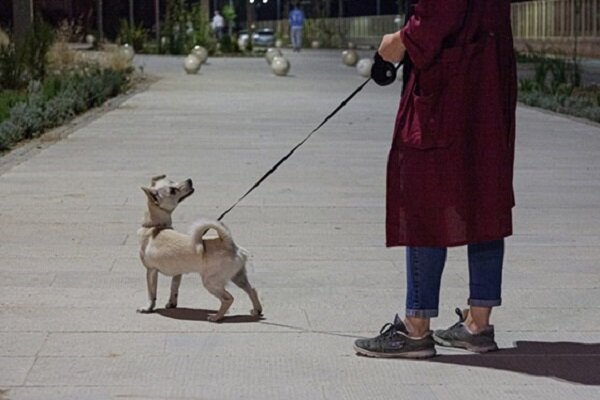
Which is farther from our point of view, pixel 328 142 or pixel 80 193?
pixel 328 142

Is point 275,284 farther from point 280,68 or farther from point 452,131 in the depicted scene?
point 280,68

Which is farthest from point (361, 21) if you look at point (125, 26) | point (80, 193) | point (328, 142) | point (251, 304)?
point (251, 304)

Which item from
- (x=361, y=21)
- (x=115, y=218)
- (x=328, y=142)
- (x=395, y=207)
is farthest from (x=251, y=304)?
(x=361, y=21)

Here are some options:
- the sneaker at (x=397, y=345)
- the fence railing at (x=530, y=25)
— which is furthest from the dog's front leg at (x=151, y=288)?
the fence railing at (x=530, y=25)

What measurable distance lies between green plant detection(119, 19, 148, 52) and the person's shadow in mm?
42957

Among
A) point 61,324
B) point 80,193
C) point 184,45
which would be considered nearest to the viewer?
point 61,324

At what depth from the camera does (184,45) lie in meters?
47.9

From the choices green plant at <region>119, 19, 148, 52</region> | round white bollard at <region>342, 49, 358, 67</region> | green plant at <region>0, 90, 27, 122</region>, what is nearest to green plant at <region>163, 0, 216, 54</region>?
green plant at <region>119, 19, 148, 52</region>

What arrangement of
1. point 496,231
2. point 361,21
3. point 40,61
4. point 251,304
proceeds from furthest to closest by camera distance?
1. point 361,21
2. point 40,61
3. point 251,304
4. point 496,231

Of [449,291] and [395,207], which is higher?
[395,207]

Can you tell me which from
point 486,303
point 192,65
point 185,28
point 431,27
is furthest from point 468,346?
point 185,28

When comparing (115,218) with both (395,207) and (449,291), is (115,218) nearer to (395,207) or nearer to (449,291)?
(449,291)

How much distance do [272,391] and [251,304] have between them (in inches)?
66.2

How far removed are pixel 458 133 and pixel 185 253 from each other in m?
1.53
